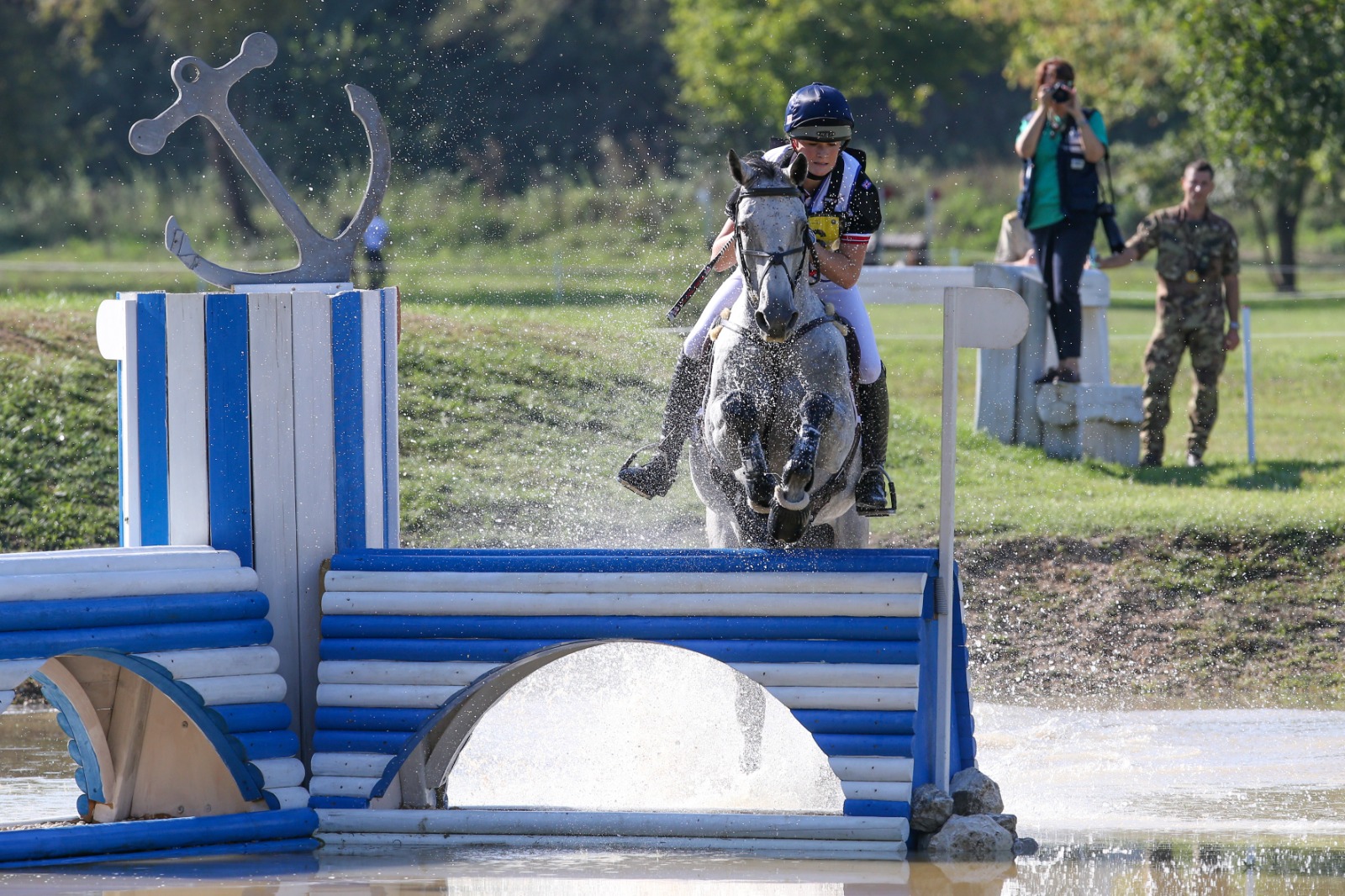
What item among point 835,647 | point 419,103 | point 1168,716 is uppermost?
point 419,103

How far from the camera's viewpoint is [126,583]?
16.5 ft

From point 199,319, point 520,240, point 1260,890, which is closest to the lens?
point 1260,890

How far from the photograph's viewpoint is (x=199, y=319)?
535 cm

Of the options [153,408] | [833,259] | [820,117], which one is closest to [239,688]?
[153,408]

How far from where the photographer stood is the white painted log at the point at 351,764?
17.2 feet

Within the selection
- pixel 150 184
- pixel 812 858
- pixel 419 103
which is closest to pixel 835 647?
pixel 812 858

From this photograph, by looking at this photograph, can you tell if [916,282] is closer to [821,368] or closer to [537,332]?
[537,332]

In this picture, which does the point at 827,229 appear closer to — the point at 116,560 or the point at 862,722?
the point at 862,722

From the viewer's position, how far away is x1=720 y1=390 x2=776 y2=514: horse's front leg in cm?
515

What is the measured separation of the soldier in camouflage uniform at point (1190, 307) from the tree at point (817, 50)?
2202cm

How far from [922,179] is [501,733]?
33230 mm

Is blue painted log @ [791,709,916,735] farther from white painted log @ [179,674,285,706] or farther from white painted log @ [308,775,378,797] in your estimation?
white painted log @ [179,674,285,706]

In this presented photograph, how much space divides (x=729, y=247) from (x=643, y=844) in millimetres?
1772

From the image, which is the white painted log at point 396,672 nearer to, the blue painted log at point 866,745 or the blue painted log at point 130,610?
the blue painted log at point 130,610
